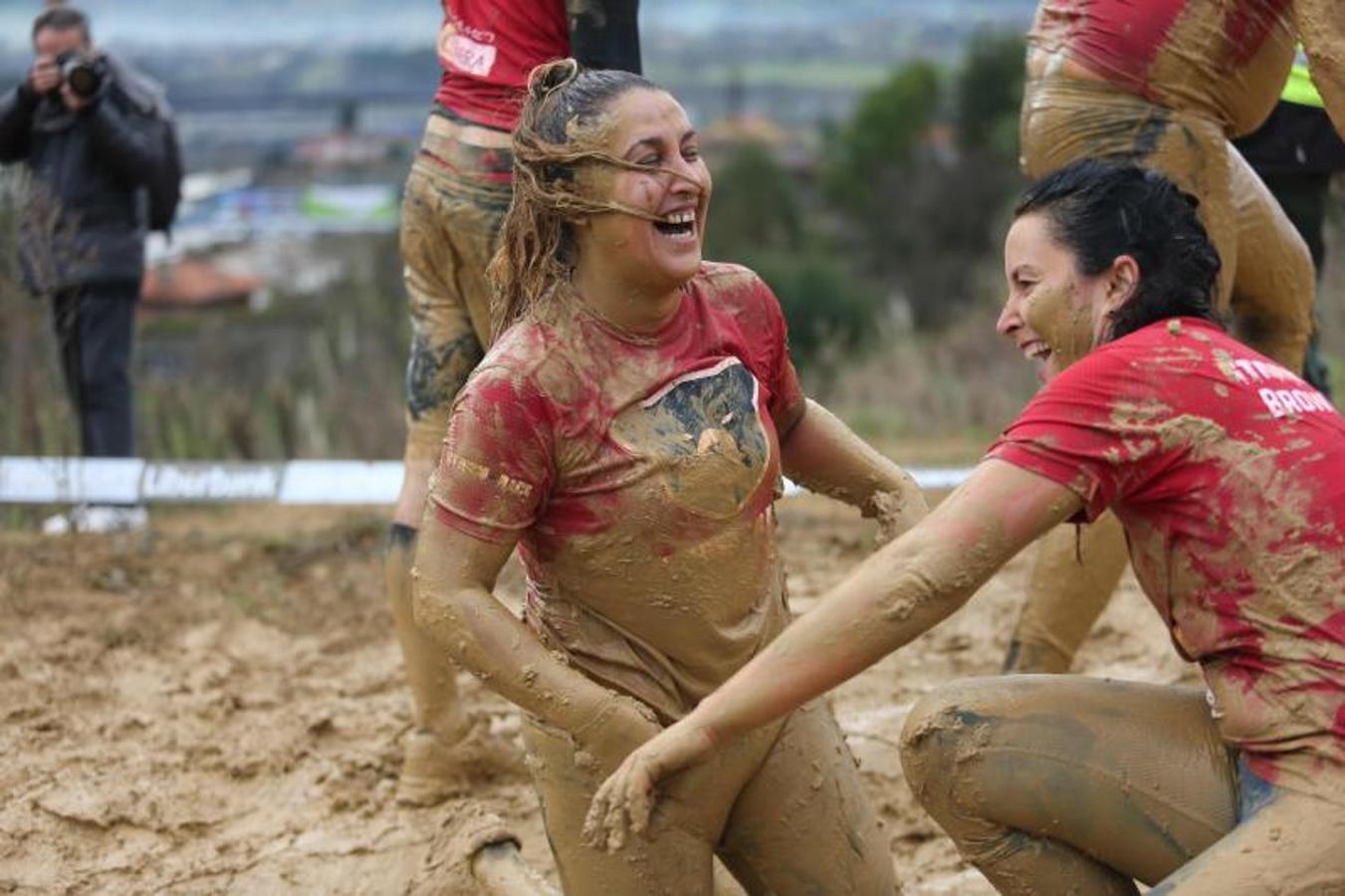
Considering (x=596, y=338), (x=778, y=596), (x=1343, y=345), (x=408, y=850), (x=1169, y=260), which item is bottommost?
(x=1343, y=345)

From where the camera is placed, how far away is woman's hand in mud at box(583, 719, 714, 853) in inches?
123

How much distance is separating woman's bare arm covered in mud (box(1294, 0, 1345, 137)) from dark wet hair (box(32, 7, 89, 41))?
512 centimetres

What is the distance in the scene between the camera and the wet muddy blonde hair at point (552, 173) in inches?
141

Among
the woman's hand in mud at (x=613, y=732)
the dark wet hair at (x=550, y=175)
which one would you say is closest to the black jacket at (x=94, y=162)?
the dark wet hair at (x=550, y=175)

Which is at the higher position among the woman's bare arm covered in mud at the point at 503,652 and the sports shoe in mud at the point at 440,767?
the woman's bare arm covered in mud at the point at 503,652

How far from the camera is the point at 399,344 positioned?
18828 mm

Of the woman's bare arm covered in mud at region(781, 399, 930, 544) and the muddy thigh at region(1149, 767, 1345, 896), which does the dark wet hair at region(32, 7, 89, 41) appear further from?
the muddy thigh at region(1149, 767, 1345, 896)

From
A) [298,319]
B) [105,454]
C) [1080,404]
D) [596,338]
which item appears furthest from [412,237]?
[298,319]

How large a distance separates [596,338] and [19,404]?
5.68m

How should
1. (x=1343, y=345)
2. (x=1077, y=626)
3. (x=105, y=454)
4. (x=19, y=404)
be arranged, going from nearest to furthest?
(x=1077, y=626), (x=105, y=454), (x=19, y=404), (x=1343, y=345)

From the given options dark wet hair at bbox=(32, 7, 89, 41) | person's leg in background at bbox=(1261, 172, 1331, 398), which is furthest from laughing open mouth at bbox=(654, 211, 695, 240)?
dark wet hair at bbox=(32, 7, 89, 41)

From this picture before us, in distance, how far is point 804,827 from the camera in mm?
3703

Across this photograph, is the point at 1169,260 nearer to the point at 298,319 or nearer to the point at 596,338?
the point at 596,338

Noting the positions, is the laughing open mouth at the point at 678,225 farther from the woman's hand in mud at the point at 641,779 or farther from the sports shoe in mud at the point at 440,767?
the sports shoe in mud at the point at 440,767
